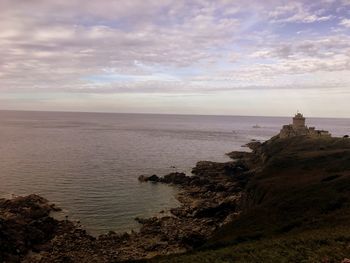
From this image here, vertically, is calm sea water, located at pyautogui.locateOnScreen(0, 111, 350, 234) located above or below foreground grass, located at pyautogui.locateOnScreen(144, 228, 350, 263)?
below

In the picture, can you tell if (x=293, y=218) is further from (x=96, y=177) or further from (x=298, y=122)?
(x=298, y=122)

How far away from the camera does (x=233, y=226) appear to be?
1646 inches

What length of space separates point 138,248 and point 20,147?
→ 338 feet

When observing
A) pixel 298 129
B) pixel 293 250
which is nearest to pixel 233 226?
pixel 293 250

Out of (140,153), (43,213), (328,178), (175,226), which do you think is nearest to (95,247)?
(175,226)

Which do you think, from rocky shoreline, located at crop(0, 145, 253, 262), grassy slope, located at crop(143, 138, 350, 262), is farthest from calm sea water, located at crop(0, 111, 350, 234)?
grassy slope, located at crop(143, 138, 350, 262)

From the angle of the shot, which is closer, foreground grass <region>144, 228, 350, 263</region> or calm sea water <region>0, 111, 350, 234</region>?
foreground grass <region>144, 228, 350, 263</region>

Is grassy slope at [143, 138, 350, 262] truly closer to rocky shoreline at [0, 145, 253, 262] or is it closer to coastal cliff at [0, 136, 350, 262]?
coastal cliff at [0, 136, 350, 262]

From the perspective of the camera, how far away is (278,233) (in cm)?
3434

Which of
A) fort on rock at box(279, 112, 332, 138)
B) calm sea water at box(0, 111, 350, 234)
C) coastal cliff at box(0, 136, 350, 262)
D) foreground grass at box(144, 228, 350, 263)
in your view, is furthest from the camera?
fort on rock at box(279, 112, 332, 138)

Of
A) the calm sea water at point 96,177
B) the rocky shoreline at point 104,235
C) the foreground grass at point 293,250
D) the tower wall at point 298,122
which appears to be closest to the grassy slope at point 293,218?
the foreground grass at point 293,250

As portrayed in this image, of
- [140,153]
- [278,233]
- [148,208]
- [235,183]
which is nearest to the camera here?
[278,233]

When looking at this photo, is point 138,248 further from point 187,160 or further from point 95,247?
point 187,160

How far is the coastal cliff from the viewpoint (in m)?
28.3
